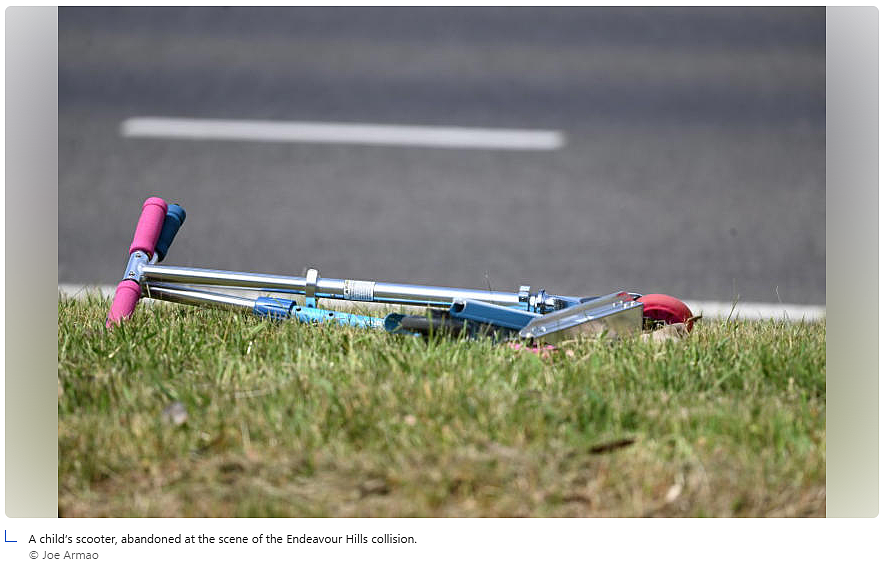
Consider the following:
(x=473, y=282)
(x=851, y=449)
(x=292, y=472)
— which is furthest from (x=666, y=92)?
(x=292, y=472)

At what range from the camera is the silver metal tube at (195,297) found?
3088mm

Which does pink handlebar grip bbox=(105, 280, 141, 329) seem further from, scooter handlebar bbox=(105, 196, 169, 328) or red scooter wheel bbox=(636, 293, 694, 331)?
red scooter wheel bbox=(636, 293, 694, 331)

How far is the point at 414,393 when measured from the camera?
→ 2.18 meters

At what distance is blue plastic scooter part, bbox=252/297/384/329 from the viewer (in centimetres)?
295

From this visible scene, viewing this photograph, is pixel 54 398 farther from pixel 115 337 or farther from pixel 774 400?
pixel 774 400

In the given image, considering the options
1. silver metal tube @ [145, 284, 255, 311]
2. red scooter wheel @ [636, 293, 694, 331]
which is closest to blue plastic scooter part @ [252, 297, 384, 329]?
silver metal tube @ [145, 284, 255, 311]

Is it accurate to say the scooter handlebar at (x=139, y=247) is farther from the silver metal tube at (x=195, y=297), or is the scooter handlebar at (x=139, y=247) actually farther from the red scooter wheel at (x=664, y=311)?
the red scooter wheel at (x=664, y=311)

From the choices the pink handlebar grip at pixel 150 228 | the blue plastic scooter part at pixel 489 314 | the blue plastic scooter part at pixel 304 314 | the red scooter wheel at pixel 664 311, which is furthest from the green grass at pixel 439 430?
the pink handlebar grip at pixel 150 228

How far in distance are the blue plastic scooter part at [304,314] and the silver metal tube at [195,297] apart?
51mm

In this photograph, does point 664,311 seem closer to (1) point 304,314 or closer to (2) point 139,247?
(1) point 304,314

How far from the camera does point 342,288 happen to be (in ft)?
9.87

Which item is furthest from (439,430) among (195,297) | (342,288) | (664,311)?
(195,297)

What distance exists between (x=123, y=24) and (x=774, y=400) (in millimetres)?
6882

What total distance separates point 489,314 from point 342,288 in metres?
0.60
